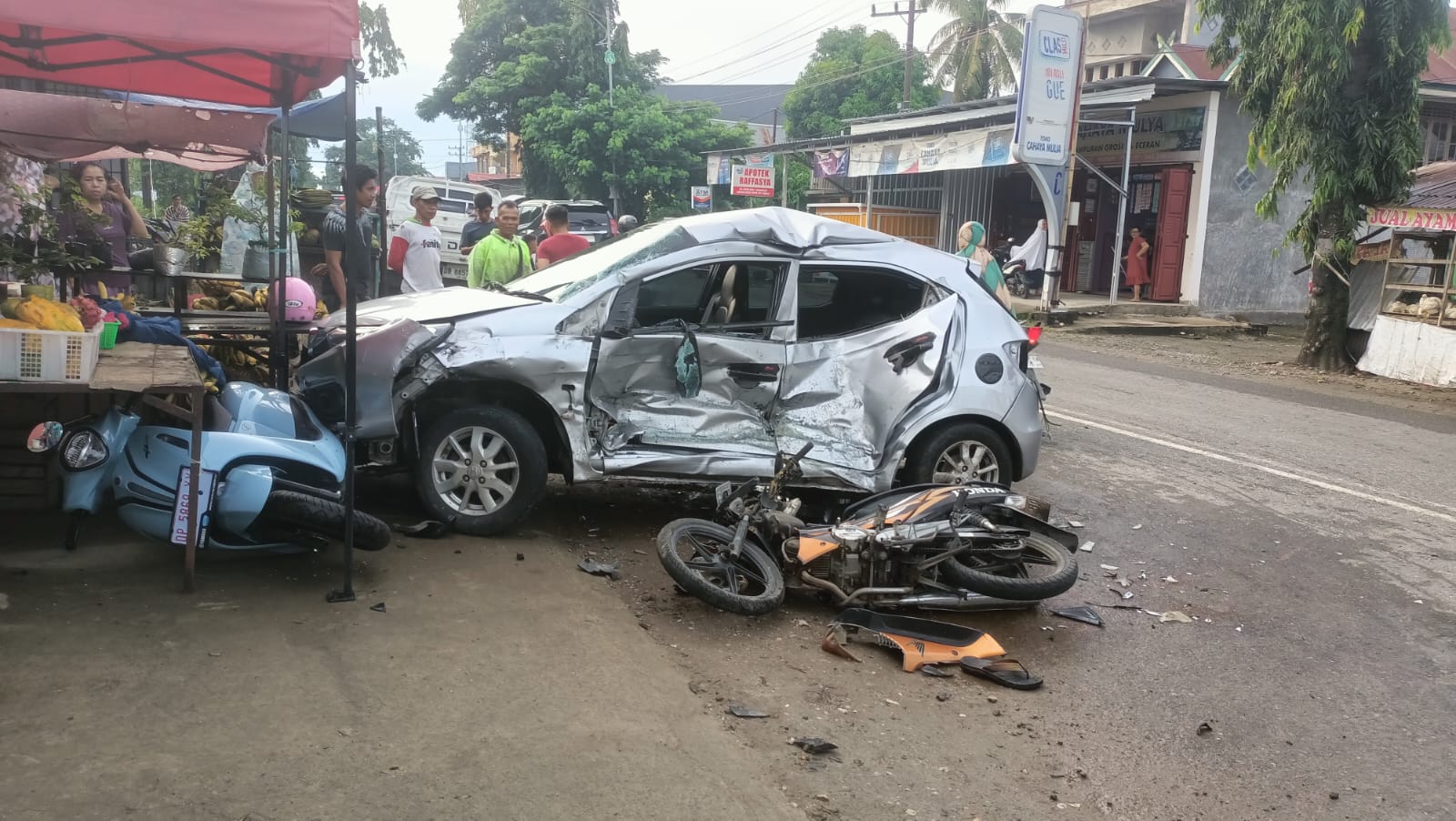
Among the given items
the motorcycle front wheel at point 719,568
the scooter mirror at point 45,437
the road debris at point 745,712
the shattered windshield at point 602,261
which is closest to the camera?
the road debris at point 745,712

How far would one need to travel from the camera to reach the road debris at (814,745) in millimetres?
3902

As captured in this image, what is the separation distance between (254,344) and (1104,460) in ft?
21.0

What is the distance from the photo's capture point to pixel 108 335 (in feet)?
17.0

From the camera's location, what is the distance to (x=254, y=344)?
7.24 m

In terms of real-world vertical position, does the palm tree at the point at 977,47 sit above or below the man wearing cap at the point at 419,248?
above

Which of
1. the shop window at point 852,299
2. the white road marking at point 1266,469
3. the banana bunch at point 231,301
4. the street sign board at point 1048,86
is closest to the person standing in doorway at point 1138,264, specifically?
the street sign board at point 1048,86

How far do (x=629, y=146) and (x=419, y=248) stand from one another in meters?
27.0

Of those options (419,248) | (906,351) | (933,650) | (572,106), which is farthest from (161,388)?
(572,106)

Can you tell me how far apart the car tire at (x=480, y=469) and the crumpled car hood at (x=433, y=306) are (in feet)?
1.87

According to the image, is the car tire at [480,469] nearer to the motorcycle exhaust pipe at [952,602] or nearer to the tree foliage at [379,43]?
the motorcycle exhaust pipe at [952,602]

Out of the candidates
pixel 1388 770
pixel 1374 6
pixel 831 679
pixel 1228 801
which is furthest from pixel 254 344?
pixel 1374 6

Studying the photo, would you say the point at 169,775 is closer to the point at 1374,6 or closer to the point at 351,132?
the point at 351,132

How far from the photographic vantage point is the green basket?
513 cm

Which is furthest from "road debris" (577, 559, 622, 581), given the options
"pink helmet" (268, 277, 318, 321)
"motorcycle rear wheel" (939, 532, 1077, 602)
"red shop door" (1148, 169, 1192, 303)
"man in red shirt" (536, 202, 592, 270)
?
"red shop door" (1148, 169, 1192, 303)
